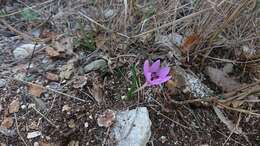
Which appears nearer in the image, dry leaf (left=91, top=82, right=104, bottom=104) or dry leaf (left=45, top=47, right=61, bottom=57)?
dry leaf (left=91, top=82, right=104, bottom=104)

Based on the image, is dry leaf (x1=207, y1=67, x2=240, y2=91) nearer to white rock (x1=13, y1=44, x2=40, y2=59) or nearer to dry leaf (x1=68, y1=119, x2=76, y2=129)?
dry leaf (x1=68, y1=119, x2=76, y2=129)

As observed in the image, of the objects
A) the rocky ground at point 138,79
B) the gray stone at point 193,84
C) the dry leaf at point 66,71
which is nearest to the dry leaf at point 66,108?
the rocky ground at point 138,79

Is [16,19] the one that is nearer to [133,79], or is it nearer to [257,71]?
[133,79]

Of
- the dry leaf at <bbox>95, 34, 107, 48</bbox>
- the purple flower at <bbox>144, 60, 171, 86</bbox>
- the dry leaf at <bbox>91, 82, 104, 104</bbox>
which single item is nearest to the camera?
the purple flower at <bbox>144, 60, 171, 86</bbox>

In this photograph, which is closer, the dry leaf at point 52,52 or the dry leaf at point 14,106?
the dry leaf at point 14,106

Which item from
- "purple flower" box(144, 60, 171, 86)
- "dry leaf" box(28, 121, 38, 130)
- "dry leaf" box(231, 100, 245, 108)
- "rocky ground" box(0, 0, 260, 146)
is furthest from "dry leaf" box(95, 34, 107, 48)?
"dry leaf" box(231, 100, 245, 108)

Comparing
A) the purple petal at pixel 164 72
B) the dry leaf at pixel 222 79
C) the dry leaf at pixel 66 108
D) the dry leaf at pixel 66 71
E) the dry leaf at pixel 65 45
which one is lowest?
the dry leaf at pixel 66 108

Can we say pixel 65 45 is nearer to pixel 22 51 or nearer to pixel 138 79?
pixel 22 51

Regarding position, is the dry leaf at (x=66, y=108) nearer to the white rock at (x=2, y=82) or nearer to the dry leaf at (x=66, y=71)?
the dry leaf at (x=66, y=71)
